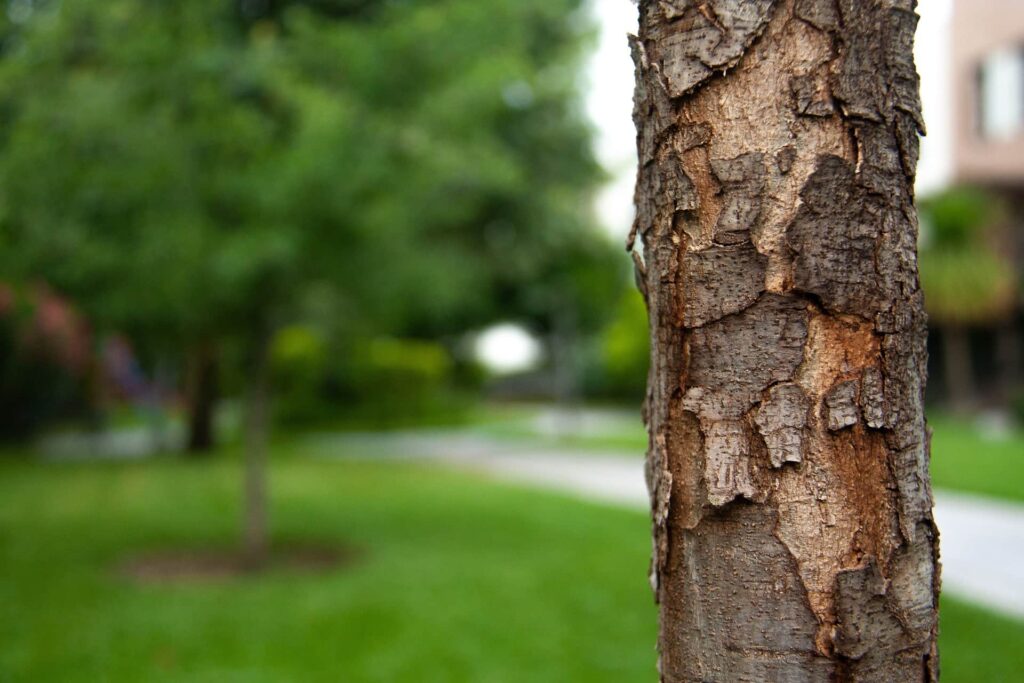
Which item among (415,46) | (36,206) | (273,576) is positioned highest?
(415,46)

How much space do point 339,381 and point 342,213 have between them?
16.9 meters

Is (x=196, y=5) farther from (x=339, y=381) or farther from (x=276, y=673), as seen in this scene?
(x=339, y=381)

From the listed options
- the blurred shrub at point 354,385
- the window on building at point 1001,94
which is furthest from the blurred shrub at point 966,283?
the blurred shrub at point 354,385

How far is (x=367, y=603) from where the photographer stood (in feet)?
21.5

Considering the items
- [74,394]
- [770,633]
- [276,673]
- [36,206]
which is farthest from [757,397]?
[74,394]

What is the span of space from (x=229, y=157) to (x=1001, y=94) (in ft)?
63.2

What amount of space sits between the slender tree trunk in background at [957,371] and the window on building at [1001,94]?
4.37 meters

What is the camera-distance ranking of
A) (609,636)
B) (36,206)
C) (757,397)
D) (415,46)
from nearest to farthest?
1. (757,397)
2. (609,636)
3. (36,206)
4. (415,46)

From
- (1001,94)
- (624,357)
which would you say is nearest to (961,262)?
(1001,94)

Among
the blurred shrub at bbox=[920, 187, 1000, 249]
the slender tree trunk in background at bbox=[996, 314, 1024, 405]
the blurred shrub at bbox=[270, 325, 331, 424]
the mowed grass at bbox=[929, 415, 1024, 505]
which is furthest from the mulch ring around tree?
the slender tree trunk in background at bbox=[996, 314, 1024, 405]

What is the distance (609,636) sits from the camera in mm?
5766

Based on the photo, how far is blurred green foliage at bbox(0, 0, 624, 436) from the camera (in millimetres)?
6617

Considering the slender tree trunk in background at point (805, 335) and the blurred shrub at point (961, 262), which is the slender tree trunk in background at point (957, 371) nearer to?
the blurred shrub at point (961, 262)

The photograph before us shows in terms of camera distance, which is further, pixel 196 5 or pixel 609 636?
pixel 196 5
